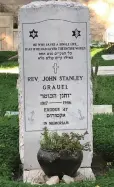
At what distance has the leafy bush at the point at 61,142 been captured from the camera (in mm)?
6410

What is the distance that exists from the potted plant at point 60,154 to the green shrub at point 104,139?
933 millimetres


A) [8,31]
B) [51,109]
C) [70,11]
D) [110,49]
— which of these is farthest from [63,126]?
[8,31]

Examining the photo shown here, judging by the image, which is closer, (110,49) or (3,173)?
(3,173)

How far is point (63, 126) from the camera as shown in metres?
6.95

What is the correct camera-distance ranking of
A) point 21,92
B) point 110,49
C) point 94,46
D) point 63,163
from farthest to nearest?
1. point 94,46
2. point 110,49
3. point 21,92
4. point 63,163

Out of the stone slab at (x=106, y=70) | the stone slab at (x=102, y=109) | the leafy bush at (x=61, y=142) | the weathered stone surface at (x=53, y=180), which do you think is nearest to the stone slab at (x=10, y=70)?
the stone slab at (x=106, y=70)

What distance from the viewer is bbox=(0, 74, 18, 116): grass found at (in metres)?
10.3

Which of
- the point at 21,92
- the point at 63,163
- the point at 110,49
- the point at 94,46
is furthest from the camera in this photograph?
the point at 94,46

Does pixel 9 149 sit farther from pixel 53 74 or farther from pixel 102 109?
pixel 102 109

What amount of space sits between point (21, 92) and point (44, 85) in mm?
266

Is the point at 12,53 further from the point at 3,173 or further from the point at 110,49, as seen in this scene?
the point at 3,173

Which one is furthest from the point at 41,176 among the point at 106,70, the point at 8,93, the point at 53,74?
the point at 106,70

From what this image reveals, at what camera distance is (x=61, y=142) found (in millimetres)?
6449

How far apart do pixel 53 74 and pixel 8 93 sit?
5063 mm
